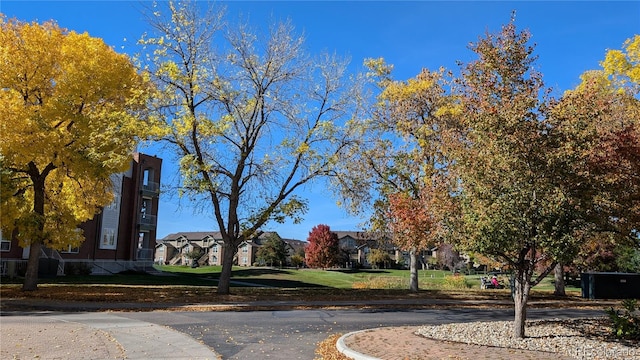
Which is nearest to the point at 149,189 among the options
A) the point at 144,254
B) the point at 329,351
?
the point at 144,254

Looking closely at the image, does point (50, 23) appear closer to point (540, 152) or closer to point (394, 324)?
point (394, 324)

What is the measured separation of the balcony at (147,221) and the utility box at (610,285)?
112 feet

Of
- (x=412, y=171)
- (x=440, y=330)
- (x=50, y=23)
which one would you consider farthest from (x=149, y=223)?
(x=440, y=330)

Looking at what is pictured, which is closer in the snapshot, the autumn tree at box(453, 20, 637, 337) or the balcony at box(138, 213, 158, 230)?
the autumn tree at box(453, 20, 637, 337)

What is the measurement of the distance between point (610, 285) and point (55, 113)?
89.2ft

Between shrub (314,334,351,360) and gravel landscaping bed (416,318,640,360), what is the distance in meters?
2.20

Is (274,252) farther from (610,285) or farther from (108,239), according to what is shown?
→ (610,285)

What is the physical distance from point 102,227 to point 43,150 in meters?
21.7

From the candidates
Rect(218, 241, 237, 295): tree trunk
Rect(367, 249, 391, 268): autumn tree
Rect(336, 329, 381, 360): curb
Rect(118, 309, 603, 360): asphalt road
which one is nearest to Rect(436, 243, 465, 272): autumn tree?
Rect(367, 249, 391, 268): autumn tree

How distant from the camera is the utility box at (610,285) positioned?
25656 mm

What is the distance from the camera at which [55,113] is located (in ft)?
64.8

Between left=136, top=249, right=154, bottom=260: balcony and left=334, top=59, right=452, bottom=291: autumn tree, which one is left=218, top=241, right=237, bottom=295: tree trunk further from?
left=136, top=249, right=154, bottom=260: balcony

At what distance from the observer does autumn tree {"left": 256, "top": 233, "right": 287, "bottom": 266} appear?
6769 centimetres

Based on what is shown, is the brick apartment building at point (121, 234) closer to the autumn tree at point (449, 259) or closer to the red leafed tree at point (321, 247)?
the red leafed tree at point (321, 247)
